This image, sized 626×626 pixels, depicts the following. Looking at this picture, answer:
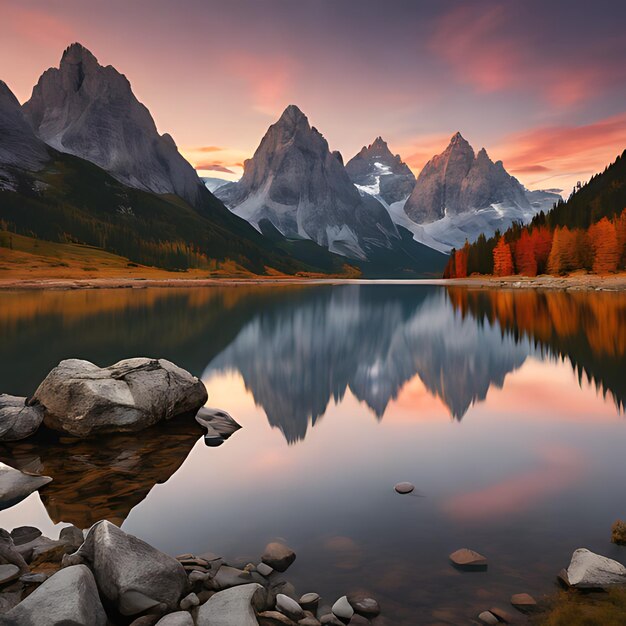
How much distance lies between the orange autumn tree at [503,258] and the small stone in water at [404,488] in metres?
161

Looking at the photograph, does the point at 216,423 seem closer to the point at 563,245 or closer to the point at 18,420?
the point at 18,420

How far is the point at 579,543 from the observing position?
29.0 ft

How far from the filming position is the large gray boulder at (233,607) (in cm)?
646

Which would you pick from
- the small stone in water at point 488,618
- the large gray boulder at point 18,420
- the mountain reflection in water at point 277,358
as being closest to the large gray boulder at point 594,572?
the small stone in water at point 488,618

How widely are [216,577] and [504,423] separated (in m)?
13.4

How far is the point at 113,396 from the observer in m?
16.5

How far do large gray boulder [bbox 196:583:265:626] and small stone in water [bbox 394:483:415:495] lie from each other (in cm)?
516

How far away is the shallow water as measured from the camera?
8328 millimetres

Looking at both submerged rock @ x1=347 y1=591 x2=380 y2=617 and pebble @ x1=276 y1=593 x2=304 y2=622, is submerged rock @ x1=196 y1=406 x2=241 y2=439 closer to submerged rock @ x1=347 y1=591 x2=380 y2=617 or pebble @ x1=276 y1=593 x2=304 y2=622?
pebble @ x1=276 y1=593 x2=304 y2=622

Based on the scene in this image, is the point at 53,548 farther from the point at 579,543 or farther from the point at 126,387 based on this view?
the point at 579,543

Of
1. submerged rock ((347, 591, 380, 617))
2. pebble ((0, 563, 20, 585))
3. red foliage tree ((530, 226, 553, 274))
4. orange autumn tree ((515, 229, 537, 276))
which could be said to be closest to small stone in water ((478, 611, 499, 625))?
submerged rock ((347, 591, 380, 617))

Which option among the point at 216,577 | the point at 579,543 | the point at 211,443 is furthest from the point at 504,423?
the point at 216,577

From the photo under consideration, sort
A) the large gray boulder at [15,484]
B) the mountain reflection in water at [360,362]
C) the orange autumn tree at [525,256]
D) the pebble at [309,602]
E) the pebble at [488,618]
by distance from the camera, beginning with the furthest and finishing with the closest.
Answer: the orange autumn tree at [525,256], the mountain reflection in water at [360,362], the large gray boulder at [15,484], the pebble at [309,602], the pebble at [488,618]

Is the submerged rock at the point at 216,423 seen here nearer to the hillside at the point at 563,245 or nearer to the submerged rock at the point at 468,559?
the submerged rock at the point at 468,559
